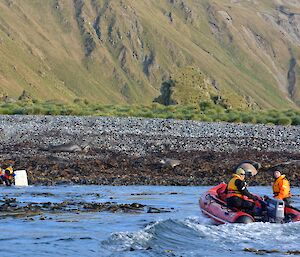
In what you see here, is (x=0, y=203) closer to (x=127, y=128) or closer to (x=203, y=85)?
(x=127, y=128)

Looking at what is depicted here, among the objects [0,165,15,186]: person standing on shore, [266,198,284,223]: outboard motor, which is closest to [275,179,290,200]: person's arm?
[266,198,284,223]: outboard motor

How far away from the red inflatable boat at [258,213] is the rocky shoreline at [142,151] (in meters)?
10.3

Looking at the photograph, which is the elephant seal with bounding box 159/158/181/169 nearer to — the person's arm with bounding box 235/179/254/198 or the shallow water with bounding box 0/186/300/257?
the shallow water with bounding box 0/186/300/257

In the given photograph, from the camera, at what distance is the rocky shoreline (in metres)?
33.9

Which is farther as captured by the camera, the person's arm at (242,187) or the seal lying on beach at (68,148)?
the seal lying on beach at (68,148)

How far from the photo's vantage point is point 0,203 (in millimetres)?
24703

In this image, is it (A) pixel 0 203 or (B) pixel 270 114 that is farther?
(B) pixel 270 114

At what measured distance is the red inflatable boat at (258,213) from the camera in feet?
68.0

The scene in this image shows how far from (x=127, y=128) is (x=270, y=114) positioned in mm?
27358

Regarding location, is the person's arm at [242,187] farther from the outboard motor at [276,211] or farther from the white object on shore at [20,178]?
the white object on shore at [20,178]

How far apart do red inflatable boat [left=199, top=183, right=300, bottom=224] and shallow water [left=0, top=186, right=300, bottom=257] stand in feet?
0.77

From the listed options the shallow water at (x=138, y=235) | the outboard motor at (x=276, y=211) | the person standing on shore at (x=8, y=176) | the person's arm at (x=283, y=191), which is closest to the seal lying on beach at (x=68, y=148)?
the person standing on shore at (x=8, y=176)

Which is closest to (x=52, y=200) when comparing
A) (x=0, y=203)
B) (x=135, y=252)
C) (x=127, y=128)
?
(x=0, y=203)

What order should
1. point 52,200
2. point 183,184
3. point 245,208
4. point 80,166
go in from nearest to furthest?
point 245,208 < point 52,200 < point 183,184 < point 80,166
